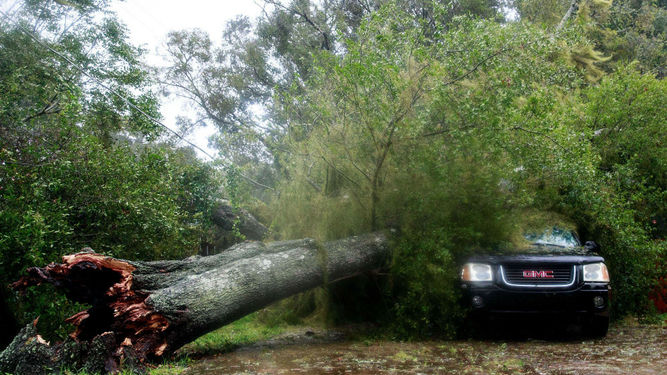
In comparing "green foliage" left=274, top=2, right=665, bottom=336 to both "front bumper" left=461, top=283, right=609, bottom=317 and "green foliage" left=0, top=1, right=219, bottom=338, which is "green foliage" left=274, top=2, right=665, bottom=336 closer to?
"front bumper" left=461, top=283, right=609, bottom=317

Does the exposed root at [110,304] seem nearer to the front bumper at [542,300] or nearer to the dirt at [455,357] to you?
the dirt at [455,357]

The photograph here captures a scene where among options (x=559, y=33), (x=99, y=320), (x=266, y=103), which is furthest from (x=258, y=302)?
(x=266, y=103)

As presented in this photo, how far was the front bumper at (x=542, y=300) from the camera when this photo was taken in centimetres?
589

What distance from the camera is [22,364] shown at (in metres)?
4.16

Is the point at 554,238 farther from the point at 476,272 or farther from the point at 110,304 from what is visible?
the point at 110,304

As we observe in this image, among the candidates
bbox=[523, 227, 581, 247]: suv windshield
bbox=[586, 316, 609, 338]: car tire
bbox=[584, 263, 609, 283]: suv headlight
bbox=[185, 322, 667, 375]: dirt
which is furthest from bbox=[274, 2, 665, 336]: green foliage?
bbox=[586, 316, 609, 338]: car tire

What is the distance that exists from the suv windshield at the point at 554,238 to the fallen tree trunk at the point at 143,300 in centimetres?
338

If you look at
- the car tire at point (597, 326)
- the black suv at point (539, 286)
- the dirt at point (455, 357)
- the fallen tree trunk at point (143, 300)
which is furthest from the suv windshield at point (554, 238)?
the fallen tree trunk at point (143, 300)

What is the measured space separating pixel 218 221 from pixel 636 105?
1071 cm

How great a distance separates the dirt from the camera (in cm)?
460

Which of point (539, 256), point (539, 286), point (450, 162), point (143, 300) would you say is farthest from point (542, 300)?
point (143, 300)

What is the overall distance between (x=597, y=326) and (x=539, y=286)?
1080mm

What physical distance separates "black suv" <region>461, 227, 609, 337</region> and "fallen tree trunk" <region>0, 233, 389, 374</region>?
2.22m

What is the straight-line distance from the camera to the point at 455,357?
5.29 m
